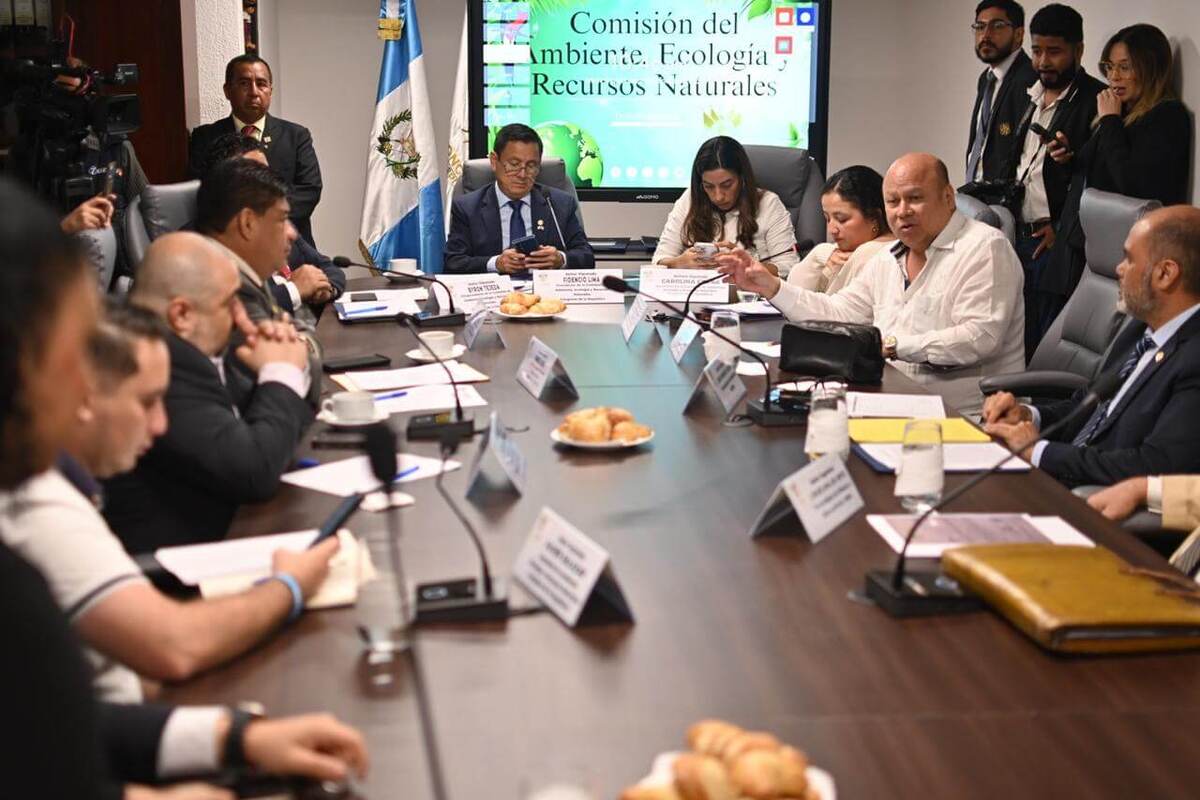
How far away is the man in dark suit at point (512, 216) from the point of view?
5.11m

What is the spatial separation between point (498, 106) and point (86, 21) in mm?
2133

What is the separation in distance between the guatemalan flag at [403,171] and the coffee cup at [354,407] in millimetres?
4478

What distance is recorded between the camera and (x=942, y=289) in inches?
149

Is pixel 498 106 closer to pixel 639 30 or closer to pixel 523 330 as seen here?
pixel 639 30

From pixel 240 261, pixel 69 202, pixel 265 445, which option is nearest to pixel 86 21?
pixel 69 202

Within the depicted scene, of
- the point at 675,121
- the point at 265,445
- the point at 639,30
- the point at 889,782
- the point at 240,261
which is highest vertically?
the point at 639,30

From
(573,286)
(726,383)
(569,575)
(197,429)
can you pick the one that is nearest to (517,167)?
(573,286)

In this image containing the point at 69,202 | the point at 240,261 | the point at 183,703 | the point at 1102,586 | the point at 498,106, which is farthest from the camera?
the point at 498,106

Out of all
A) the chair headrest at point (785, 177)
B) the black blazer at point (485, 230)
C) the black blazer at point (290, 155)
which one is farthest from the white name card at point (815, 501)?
the black blazer at point (290, 155)

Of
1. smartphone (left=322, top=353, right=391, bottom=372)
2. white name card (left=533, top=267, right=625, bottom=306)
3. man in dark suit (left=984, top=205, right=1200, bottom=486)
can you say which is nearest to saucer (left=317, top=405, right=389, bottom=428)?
smartphone (left=322, top=353, right=391, bottom=372)

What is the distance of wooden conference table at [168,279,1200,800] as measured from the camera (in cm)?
134

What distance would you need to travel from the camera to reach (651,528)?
2.07 meters

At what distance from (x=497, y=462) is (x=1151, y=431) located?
1.39 meters

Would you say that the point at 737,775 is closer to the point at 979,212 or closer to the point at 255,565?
the point at 255,565
